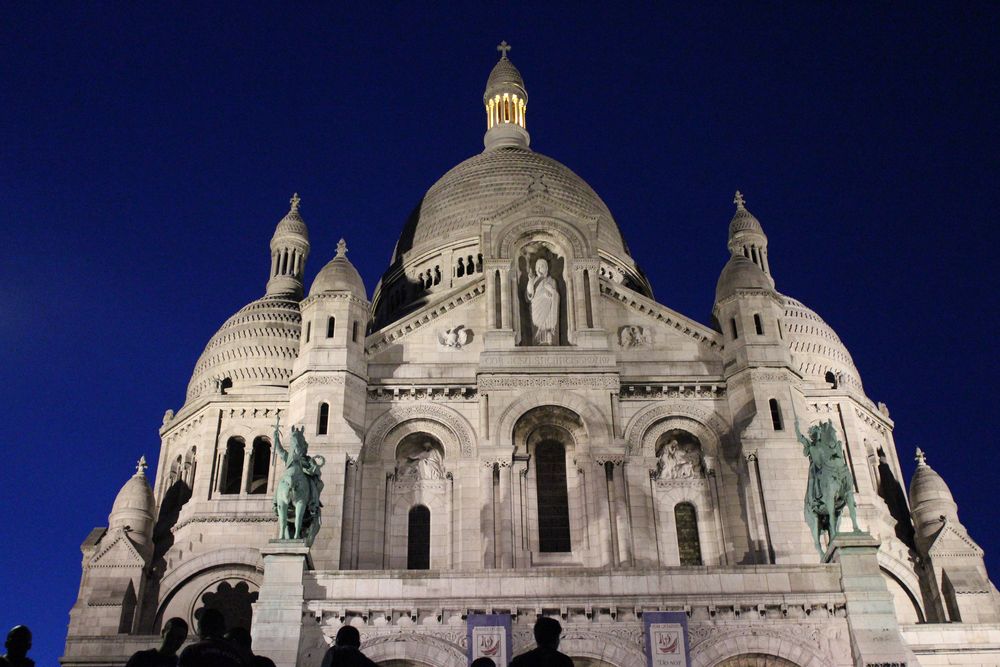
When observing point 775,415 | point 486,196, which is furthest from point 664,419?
point 486,196

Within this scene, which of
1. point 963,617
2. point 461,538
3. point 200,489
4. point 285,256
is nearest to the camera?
point 461,538

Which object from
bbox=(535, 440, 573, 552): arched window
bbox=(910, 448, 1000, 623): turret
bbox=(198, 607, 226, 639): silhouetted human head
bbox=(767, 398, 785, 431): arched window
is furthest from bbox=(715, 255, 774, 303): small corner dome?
bbox=(198, 607, 226, 639): silhouetted human head

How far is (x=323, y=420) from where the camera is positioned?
34750 mm

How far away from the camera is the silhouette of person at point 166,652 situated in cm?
1205

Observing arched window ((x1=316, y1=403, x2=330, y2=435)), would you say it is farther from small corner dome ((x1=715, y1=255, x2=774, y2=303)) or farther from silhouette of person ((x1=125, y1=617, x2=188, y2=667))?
silhouette of person ((x1=125, y1=617, x2=188, y2=667))

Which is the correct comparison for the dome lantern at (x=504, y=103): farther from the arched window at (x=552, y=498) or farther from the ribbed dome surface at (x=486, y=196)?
the arched window at (x=552, y=498)

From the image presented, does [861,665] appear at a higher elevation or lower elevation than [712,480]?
lower

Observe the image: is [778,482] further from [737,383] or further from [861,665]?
[861,665]

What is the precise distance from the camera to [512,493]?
34344 mm

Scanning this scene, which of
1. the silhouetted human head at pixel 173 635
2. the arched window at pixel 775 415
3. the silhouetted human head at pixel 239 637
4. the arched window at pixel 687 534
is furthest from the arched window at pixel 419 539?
the silhouetted human head at pixel 173 635

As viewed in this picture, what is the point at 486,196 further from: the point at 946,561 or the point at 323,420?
the point at 946,561

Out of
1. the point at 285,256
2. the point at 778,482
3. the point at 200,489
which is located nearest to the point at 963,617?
the point at 778,482

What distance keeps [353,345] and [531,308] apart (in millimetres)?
6105

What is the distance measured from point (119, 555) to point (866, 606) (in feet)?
84.2
